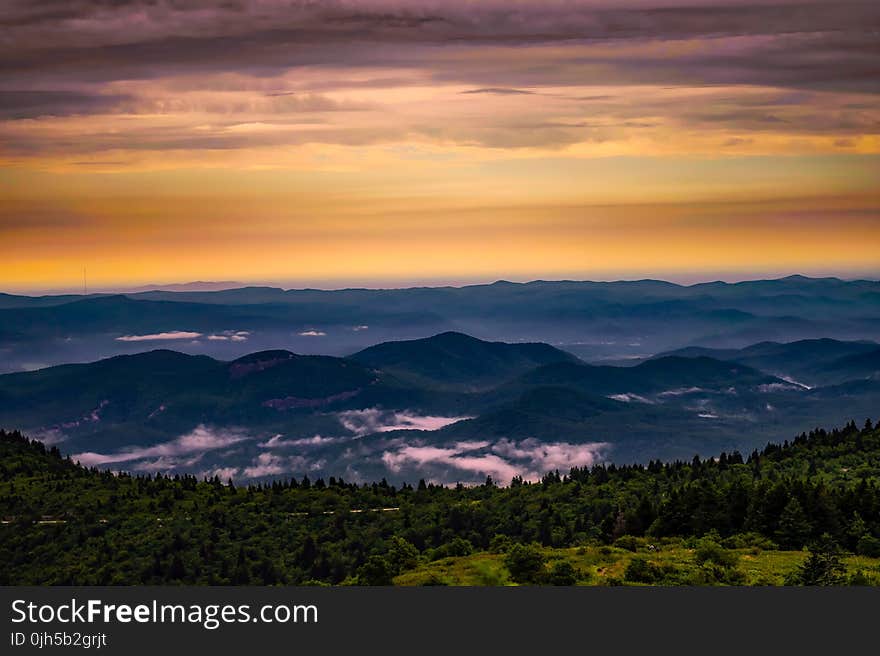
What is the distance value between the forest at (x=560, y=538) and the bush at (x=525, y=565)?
6.3 inches

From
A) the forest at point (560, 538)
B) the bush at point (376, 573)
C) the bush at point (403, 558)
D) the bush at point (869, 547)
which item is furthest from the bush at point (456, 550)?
the bush at point (869, 547)

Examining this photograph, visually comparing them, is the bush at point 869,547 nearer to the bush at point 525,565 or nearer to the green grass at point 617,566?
the green grass at point 617,566

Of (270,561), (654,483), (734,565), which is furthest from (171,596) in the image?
(654,483)

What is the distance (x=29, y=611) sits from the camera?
75.2 meters

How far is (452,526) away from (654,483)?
38.0 meters

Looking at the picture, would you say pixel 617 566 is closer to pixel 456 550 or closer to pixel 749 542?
pixel 749 542

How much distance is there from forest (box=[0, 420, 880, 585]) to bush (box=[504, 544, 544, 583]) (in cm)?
16

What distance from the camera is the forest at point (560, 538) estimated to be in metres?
90.2

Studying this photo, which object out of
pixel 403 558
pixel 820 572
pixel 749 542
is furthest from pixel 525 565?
pixel 749 542

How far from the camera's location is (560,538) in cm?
15275

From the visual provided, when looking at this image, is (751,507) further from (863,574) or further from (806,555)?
(863,574)

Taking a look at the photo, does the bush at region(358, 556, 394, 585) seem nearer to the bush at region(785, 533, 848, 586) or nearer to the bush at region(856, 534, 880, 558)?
the bush at region(785, 533, 848, 586)

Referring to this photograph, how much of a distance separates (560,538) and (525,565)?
64894 millimetres

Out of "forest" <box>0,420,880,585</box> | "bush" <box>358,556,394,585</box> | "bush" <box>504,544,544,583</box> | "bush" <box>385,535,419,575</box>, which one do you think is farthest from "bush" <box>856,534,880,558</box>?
"bush" <box>358,556,394,585</box>
